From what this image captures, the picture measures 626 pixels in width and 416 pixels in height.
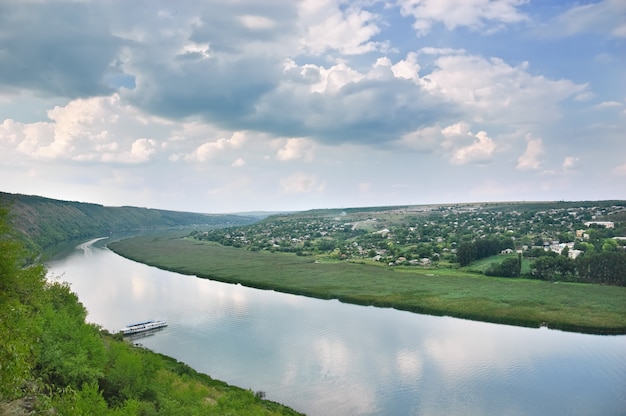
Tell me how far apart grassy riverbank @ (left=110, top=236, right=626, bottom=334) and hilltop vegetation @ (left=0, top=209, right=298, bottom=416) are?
36.0 metres

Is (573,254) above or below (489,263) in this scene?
above

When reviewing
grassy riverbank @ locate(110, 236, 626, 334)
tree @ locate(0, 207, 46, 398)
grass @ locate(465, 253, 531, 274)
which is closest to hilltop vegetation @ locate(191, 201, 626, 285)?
grass @ locate(465, 253, 531, 274)

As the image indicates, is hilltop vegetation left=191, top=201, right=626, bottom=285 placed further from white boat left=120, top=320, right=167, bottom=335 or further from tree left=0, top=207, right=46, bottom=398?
tree left=0, top=207, right=46, bottom=398

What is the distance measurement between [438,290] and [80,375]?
57.0 metres

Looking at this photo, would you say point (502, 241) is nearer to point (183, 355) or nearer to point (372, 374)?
point (372, 374)

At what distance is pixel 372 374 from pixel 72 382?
23.2 meters

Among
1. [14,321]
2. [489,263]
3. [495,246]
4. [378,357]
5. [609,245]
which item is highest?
[14,321]

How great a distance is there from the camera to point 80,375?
65.9 ft

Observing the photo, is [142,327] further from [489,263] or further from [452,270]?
[489,263]

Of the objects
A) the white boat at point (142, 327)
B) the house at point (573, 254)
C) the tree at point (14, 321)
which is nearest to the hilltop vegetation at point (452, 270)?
the house at point (573, 254)

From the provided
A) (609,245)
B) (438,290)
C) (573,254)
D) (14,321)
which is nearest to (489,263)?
(573,254)

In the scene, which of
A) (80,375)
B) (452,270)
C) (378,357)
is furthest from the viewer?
(452,270)

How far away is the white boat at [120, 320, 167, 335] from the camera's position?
153 feet

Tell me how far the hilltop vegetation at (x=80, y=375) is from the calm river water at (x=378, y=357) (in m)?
6.07
